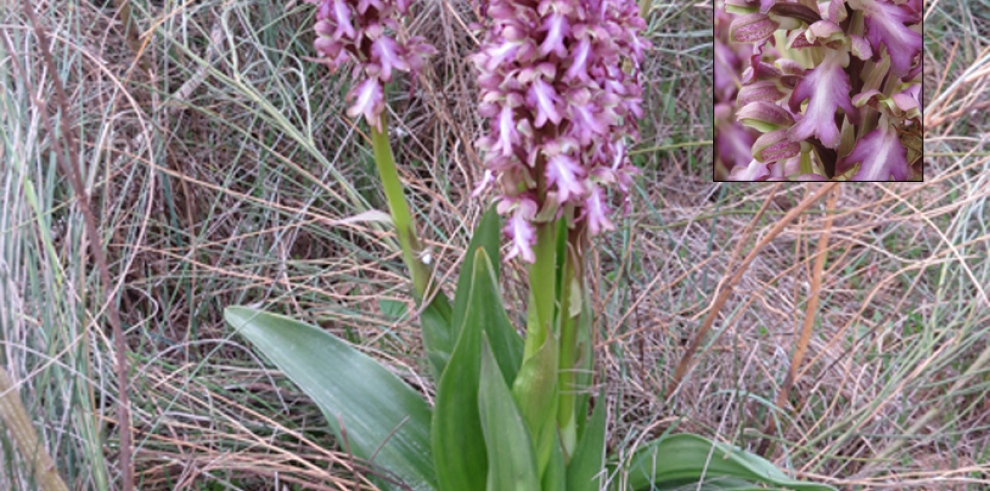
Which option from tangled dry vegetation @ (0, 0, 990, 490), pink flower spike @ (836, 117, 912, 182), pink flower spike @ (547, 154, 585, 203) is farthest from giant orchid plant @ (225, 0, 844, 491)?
pink flower spike @ (836, 117, 912, 182)

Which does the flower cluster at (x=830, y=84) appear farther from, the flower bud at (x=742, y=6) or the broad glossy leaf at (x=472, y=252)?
the broad glossy leaf at (x=472, y=252)

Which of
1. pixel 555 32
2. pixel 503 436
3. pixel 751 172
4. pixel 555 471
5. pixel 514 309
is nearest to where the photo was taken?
pixel 555 32

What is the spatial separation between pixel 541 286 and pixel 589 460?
0.33 meters

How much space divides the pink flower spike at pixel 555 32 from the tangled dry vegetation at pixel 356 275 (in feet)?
1.47

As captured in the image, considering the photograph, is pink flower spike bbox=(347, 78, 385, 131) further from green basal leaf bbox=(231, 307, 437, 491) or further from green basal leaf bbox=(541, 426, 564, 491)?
green basal leaf bbox=(541, 426, 564, 491)

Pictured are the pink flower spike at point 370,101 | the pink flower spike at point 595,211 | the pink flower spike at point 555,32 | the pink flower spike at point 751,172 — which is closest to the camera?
Result: the pink flower spike at point 555,32

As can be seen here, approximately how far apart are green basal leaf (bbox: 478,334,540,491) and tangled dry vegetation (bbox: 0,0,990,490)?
240 mm

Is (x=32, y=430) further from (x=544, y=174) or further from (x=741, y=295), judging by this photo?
(x=741, y=295)

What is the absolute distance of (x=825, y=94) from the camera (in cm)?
104

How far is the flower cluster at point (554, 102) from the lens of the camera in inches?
33.1

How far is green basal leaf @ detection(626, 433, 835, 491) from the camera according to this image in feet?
3.74

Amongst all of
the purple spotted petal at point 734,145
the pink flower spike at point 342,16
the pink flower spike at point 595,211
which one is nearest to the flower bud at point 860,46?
the purple spotted petal at point 734,145

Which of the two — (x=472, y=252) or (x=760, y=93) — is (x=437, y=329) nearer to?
(x=472, y=252)

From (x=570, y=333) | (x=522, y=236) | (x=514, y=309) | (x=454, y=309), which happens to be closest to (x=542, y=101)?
(x=522, y=236)
